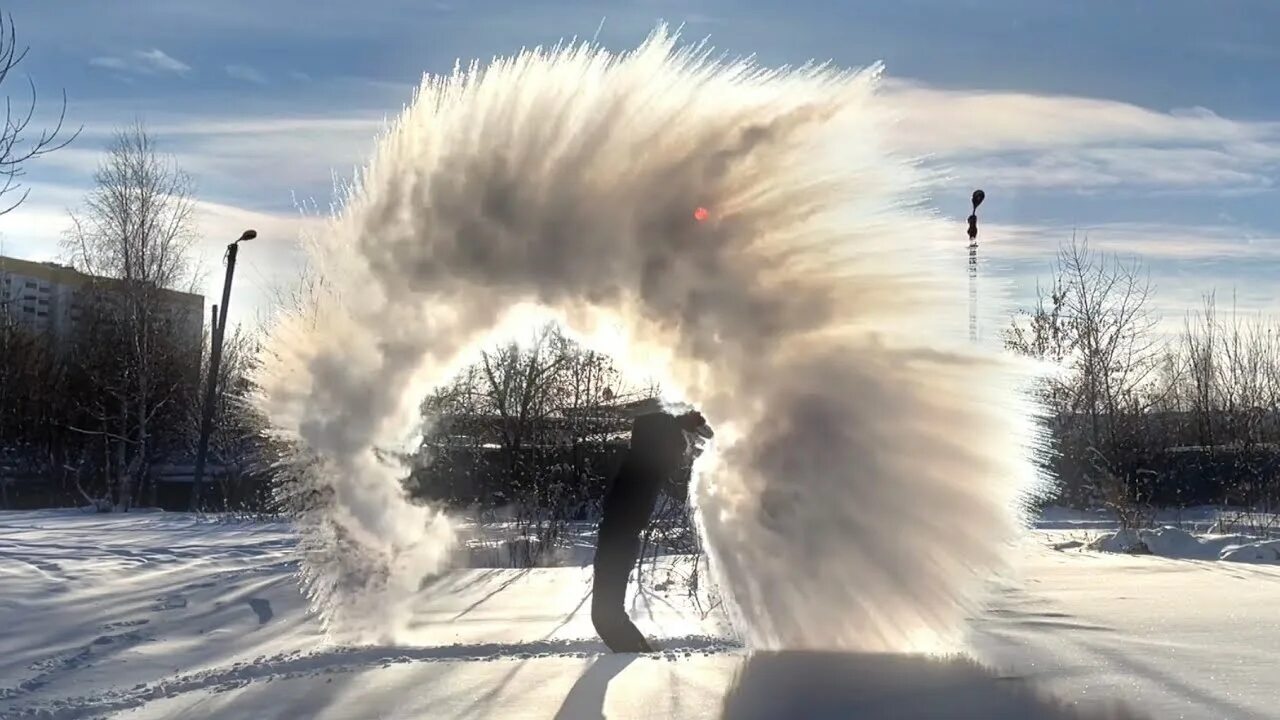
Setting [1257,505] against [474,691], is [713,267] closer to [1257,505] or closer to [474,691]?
[474,691]

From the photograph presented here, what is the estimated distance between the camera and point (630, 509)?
5.60 m

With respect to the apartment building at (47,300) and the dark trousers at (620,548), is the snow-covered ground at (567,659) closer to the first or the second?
the dark trousers at (620,548)

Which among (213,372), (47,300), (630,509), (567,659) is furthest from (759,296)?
(47,300)

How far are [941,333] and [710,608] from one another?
277 centimetres

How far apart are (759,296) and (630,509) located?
1.23 m

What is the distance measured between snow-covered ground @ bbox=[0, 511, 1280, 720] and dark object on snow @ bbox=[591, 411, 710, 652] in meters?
0.23

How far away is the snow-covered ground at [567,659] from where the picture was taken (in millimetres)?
4172

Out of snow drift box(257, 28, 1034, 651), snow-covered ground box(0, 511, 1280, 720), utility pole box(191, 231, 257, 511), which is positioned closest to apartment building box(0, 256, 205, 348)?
utility pole box(191, 231, 257, 511)

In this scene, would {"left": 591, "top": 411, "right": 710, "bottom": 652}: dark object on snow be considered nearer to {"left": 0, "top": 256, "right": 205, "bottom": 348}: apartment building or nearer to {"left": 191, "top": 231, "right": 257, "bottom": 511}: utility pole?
{"left": 191, "top": 231, "right": 257, "bottom": 511}: utility pole

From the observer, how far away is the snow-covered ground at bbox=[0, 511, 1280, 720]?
4172 mm

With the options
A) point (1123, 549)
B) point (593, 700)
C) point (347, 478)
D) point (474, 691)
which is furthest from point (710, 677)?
point (1123, 549)

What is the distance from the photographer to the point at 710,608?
720 cm

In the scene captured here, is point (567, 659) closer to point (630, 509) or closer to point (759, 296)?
point (630, 509)

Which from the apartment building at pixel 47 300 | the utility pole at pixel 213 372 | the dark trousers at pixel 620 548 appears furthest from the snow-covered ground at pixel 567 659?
the apartment building at pixel 47 300
